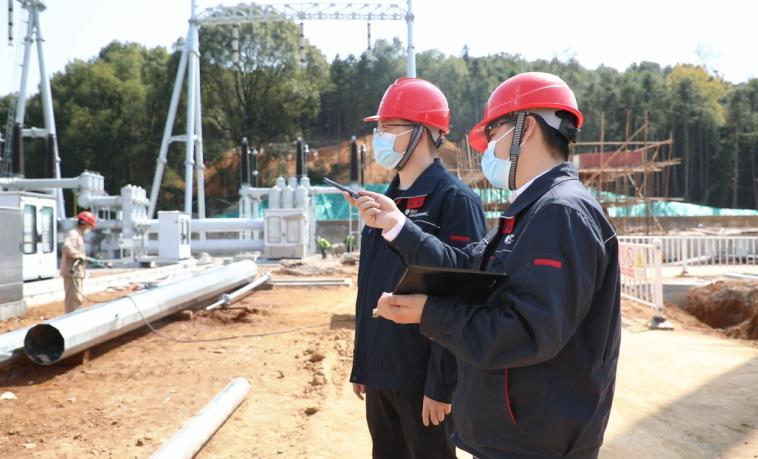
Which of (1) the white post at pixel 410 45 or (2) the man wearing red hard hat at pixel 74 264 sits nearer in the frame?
(2) the man wearing red hard hat at pixel 74 264

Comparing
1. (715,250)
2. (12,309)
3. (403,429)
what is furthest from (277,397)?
(715,250)

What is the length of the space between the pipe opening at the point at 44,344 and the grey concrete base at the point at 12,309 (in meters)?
4.57

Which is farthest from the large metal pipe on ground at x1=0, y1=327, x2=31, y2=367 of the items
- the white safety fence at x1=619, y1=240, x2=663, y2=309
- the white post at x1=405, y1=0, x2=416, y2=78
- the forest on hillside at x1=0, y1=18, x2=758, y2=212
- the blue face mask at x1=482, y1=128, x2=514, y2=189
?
the forest on hillside at x1=0, y1=18, x2=758, y2=212

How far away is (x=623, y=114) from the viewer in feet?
199

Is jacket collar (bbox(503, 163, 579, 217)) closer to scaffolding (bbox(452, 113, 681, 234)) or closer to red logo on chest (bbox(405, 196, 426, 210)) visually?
red logo on chest (bbox(405, 196, 426, 210))

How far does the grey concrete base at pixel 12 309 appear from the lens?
35.5 ft

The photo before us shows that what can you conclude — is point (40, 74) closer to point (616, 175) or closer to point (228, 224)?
point (228, 224)

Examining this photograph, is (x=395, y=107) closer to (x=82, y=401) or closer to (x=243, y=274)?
(x=82, y=401)

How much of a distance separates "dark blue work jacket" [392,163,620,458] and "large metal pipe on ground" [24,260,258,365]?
20.3 ft

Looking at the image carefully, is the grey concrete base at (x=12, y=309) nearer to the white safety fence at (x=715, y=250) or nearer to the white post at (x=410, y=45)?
the white safety fence at (x=715, y=250)

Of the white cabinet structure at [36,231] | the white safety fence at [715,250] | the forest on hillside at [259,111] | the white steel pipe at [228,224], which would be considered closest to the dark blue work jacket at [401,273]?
the white cabinet structure at [36,231]

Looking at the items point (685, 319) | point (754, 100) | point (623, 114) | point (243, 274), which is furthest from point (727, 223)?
point (243, 274)

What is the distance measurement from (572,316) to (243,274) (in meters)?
13.1

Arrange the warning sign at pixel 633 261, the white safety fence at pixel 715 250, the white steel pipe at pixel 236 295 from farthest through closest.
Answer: the white safety fence at pixel 715 250, the warning sign at pixel 633 261, the white steel pipe at pixel 236 295
